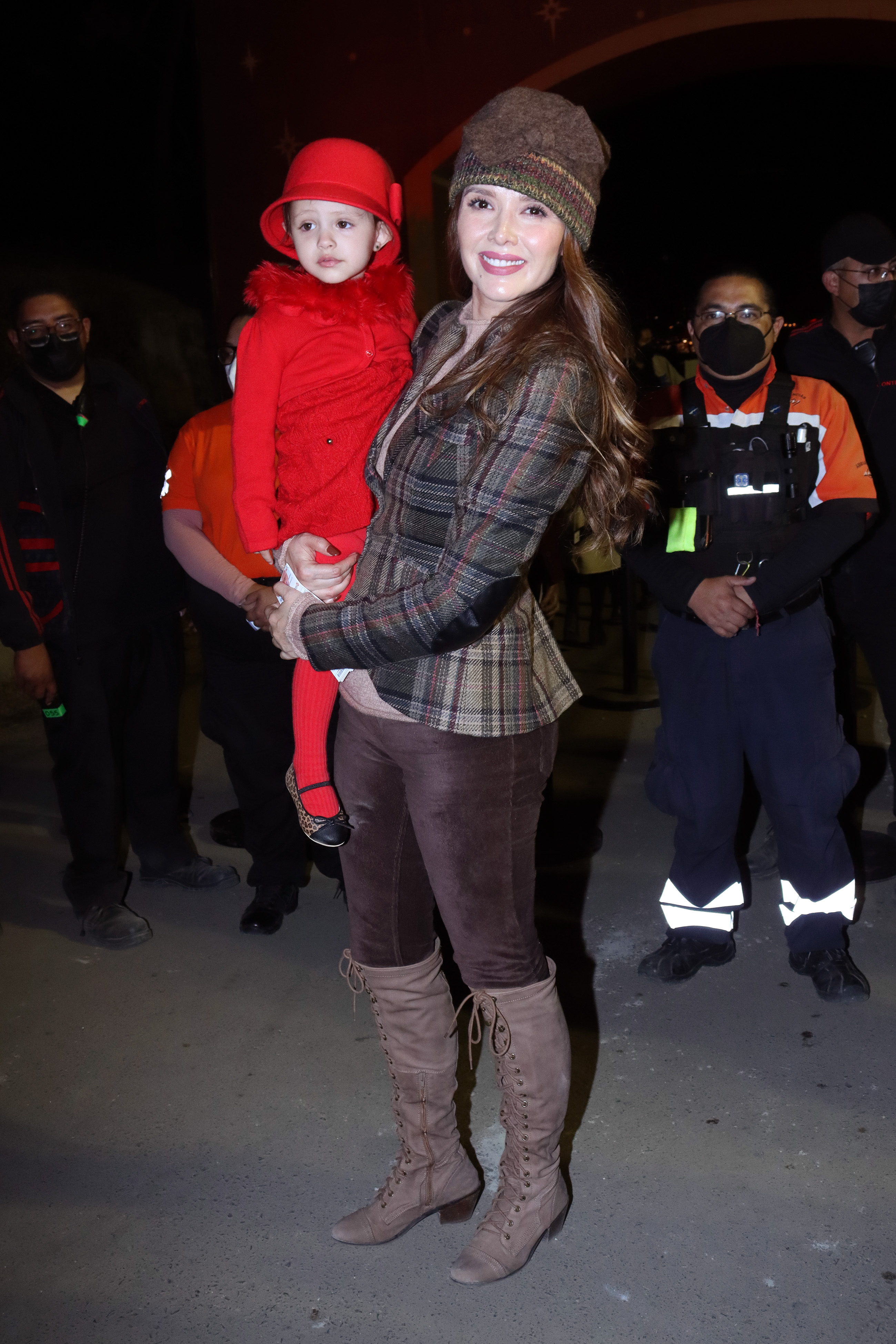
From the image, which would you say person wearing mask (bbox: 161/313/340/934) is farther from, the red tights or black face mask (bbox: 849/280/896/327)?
black face mask (bbox: 849/280/896/327)

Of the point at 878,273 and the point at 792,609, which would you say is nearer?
the point at 792,609

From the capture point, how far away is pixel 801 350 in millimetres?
3258

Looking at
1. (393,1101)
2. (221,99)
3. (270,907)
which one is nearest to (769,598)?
(393,1101)

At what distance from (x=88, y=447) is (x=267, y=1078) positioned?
1.98 metres

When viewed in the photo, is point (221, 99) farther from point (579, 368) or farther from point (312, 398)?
point (579, 368)

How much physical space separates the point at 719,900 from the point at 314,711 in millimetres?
1433

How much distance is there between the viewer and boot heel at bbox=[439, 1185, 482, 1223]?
79.7 inches

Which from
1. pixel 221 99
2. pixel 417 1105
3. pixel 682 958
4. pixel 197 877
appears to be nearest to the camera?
pixel 417 1105

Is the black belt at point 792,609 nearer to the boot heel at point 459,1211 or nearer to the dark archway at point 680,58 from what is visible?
the boot heel at point 459,1211

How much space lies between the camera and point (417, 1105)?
192 cm

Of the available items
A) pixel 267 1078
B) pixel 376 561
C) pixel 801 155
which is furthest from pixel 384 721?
pixel 801 155

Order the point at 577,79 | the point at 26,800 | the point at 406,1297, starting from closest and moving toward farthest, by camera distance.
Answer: the point at 406,1297 → the point at 26,800 → the point at 577,79

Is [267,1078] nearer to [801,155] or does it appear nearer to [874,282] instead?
[874,282]

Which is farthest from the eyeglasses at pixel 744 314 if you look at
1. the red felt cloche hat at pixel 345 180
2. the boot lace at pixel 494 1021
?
the boot lace at pixel 494 1021
